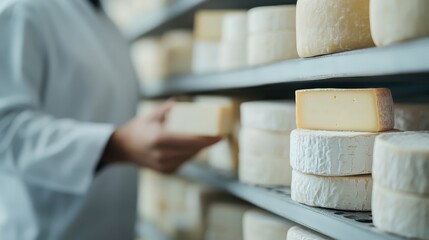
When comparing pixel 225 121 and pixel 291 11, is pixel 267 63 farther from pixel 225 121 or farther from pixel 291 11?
pixel 225 121

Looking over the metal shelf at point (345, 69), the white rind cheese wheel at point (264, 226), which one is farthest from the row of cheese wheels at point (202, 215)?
the metal shelf at point (345, 69)

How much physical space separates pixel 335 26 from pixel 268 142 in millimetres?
430

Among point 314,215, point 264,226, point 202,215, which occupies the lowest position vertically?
point 202,215

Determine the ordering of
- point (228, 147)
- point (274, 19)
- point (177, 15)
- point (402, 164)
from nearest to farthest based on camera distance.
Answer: point (402, 164) → point (274, 19) → point (228, 147) → point (177, 15)

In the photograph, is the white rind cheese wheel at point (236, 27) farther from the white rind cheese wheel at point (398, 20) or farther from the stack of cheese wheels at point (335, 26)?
the white rind cheese wheel at point (398, 20)

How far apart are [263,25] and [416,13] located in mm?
619

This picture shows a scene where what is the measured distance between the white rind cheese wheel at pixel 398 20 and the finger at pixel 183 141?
0.80 meters

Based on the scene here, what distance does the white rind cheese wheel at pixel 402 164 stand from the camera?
887 mm

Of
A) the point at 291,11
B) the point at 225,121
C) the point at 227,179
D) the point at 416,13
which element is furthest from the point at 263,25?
the point at 416,13

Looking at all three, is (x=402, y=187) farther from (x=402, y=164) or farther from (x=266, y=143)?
(x=266, y=143)

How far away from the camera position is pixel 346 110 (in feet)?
3.78

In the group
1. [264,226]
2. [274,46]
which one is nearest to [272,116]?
[274,46]

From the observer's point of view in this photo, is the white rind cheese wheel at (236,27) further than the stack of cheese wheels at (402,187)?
Yes

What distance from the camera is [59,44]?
1860 mm
